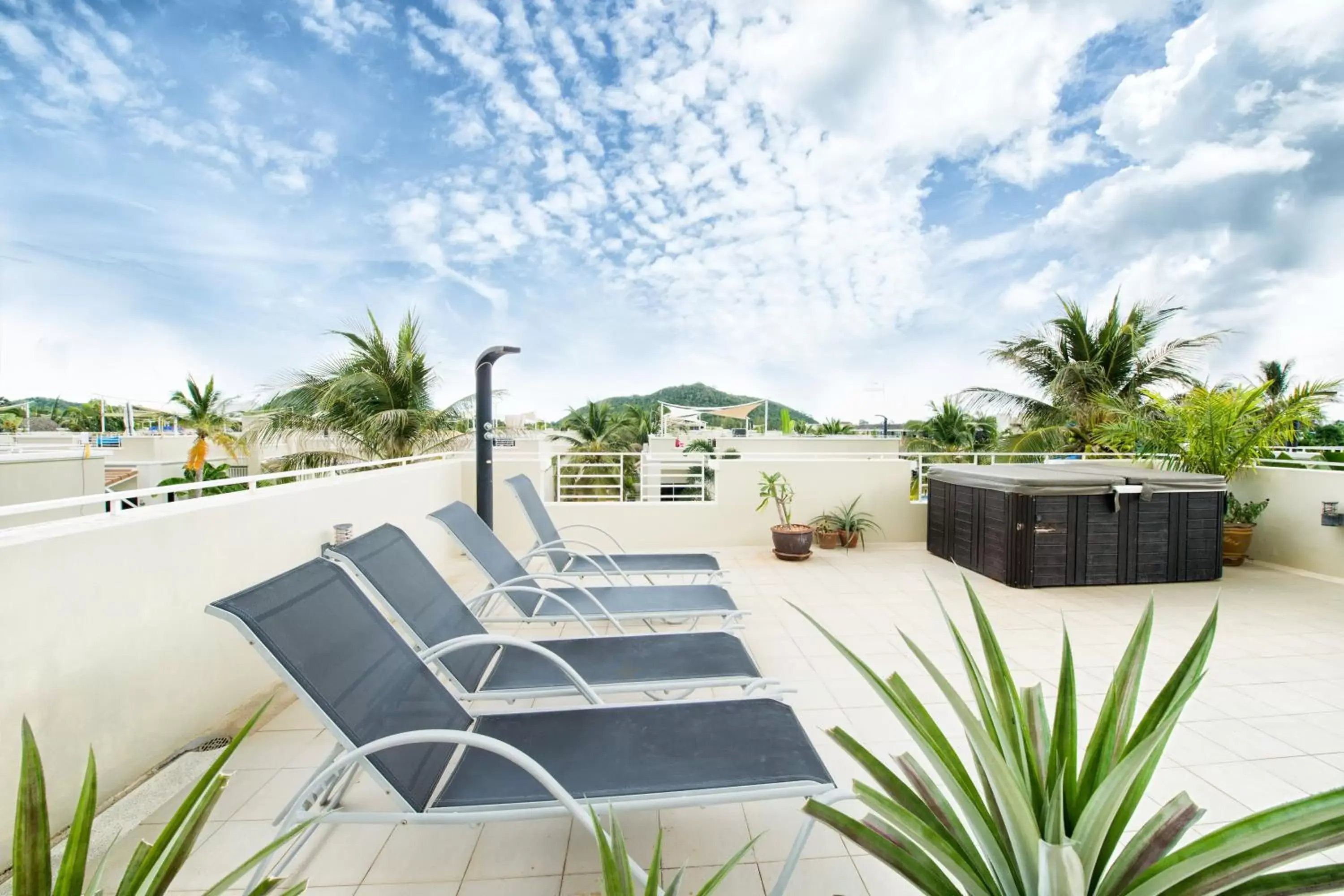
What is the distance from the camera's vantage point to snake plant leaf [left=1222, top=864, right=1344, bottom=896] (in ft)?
2.55

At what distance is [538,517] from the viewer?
15.1ft

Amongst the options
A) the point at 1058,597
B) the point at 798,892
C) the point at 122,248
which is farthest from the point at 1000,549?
the point at 122,248

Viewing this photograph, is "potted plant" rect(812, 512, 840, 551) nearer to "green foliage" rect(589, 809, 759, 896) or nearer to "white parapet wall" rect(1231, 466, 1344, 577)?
"white parapet wall" rect(1231, 466, 1344, 577)

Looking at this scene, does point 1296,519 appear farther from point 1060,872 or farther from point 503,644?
point 503,644

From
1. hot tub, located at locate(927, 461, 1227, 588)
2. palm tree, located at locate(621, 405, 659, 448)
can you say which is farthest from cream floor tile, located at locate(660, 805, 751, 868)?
palm tree, located at locate(621, 405, 659, 448)

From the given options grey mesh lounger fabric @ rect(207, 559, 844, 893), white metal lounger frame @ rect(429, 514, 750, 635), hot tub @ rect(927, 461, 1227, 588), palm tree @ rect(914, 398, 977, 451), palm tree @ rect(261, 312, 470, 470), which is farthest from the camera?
palm tree @ rect(914, 398, 977, 451)

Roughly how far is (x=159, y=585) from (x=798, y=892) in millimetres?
2489

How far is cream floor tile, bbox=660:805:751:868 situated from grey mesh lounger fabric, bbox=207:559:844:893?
30 centimetres

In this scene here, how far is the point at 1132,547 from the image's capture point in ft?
16.5

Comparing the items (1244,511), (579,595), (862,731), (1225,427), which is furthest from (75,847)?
(1244,511)

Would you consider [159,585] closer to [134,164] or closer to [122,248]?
[134,164]

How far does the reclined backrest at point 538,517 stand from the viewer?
14.2 ft

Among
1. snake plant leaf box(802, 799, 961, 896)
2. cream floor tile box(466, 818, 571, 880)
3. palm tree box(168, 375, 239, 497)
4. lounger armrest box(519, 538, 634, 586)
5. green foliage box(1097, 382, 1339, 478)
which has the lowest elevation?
cream floor tile box(466, 818, 571, 880)

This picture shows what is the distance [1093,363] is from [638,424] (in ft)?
48.1
